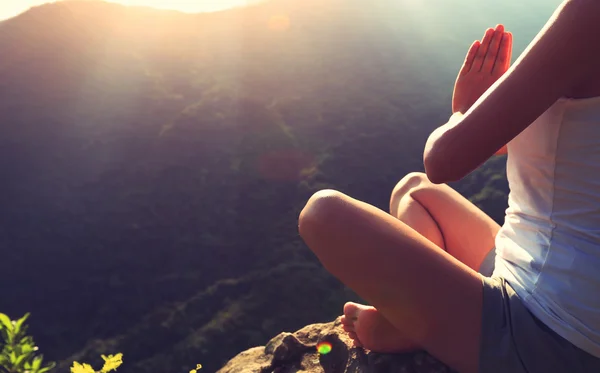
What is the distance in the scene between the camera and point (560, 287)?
210cm

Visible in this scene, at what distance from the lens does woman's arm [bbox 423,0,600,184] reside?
186 centimetres

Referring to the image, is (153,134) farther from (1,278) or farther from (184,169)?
(1,278)

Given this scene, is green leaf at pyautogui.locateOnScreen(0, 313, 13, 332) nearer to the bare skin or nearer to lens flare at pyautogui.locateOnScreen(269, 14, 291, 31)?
the bare skin

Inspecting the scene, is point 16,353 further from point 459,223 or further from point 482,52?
point 482,52

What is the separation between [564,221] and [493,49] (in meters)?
1.31

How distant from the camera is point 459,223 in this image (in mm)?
3332

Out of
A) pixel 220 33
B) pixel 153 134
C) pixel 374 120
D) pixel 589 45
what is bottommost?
pixel 374 120

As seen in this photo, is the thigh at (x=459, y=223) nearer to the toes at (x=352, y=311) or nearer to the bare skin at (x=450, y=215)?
the bare skin at (x=450, y=215)

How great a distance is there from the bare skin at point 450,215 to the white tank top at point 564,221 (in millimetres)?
801

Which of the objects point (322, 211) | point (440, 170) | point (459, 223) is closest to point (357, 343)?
point (459, 223)

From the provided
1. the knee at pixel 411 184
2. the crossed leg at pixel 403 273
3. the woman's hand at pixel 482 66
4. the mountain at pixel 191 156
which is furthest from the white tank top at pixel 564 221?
the mountain at pixel 191 156

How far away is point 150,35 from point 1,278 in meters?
16.7

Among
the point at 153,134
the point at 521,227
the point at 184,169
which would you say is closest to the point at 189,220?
the point at 184,169

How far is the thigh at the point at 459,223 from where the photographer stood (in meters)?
3.26
